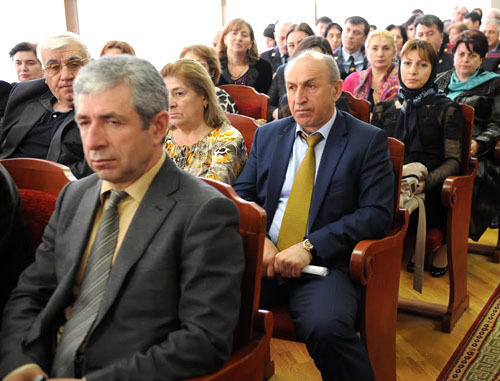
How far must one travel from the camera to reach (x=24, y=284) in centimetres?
133

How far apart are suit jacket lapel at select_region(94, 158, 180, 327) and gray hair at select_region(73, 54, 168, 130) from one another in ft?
0.45

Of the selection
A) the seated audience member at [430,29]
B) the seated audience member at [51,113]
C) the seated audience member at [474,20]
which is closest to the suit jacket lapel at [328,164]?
the seated audience member at [51,113]

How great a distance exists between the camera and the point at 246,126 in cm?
264

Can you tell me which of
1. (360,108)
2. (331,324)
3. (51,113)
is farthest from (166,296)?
(360,108)

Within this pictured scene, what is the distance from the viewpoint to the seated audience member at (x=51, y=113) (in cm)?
248

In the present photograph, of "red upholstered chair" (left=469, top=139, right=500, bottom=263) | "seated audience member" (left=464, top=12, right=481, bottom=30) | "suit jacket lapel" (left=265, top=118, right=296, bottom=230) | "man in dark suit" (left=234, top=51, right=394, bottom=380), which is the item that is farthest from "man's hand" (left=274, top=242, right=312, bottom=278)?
"seated audience member" (left=464, top=12, right=481, bottom=30)

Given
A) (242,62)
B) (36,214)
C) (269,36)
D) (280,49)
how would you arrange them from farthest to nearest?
(269,36), (280,49), (242,62), (36,214)

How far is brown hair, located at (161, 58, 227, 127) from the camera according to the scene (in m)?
2.41

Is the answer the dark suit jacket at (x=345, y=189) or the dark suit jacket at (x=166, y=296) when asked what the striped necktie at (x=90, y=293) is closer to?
the dark suit jacket at (x=166, y=296)

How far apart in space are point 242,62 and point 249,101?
2.77 ft

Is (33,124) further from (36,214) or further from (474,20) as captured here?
(474,20)

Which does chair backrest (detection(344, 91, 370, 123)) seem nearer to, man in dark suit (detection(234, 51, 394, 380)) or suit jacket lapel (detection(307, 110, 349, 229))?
man in dark suit (detection(234, 51, 394, 380))

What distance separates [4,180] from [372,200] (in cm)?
119

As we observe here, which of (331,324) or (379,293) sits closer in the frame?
(331,324)
